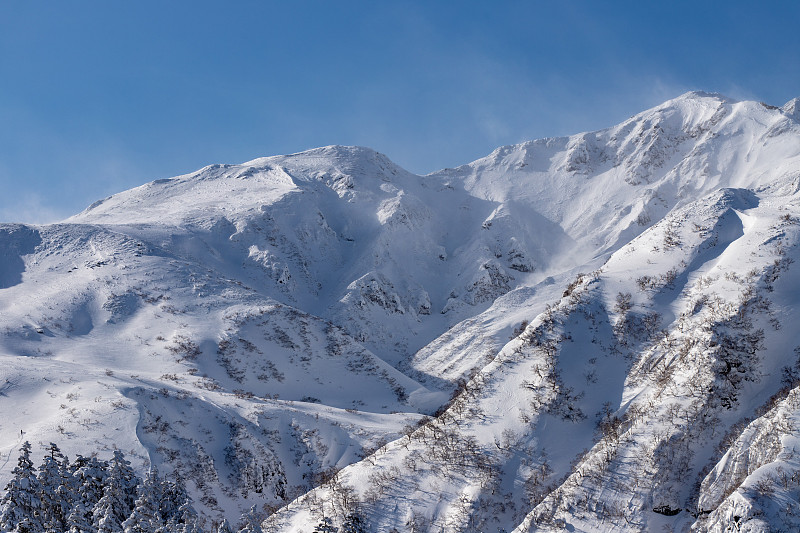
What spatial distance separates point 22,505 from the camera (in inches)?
849

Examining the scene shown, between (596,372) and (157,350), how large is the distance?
36.6m

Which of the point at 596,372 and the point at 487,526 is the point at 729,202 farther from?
the point at 487,526

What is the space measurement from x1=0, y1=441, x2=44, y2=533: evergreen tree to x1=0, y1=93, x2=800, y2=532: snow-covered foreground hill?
679 centimetres

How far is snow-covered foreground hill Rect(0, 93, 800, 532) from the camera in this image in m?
24.5

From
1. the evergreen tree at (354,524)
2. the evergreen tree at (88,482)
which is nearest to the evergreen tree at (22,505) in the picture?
the evergreen tree at (88,482)

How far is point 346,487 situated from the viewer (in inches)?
1073

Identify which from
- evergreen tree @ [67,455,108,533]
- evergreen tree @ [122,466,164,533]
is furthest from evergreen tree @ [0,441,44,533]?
evergreen tree @ [122,466,164,533]

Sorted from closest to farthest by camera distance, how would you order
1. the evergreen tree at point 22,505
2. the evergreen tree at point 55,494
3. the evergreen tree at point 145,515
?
the evergreen tree at point 145,515 < the evergreen tree at point 22,505 < the evergreen tree at point 55,494

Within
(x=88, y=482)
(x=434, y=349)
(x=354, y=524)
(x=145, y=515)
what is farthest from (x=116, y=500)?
(x=434, y=349)

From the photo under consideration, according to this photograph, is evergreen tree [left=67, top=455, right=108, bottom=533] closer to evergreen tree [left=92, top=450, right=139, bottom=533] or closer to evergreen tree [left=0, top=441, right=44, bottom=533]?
evergreen tree [left=92, top=450, right=139, bottom=533]

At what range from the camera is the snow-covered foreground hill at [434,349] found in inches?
965

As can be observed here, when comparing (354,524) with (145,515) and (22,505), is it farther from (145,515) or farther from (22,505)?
(22,505)

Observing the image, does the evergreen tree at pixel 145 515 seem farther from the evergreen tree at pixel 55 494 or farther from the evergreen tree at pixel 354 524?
the evergreen tree at pixel 354 524

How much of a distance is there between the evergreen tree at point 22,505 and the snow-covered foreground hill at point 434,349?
6795mm
